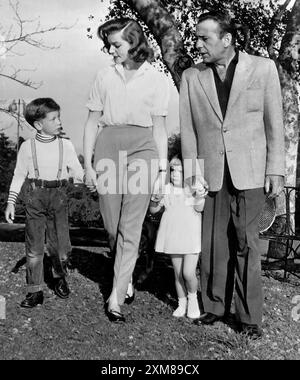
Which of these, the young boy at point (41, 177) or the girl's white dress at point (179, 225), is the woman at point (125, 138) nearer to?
the girl's white dress at point (179, 225)

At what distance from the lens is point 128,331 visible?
5.02 meters

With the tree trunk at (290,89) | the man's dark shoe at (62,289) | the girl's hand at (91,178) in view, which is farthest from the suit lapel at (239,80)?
the tree trunk at (290,89)

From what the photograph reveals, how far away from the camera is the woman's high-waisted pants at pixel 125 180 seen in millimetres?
5129

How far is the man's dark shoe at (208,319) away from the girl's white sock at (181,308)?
259 millimetres

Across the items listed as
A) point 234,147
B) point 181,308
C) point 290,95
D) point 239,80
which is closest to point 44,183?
point 181,308

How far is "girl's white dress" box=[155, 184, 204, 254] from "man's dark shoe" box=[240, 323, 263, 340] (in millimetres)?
751

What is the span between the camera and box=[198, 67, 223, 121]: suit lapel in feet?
16.2

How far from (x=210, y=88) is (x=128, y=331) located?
2029 millimetres

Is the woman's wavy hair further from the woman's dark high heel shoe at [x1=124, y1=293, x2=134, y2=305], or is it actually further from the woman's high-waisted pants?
the woman's dark high heel shoe at [x1=124, y1=293, x2=134, y2=305]

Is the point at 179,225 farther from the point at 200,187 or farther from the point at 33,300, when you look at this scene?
the point at 33,300

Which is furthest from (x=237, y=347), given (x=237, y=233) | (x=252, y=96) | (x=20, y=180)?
(x=20, y=180)

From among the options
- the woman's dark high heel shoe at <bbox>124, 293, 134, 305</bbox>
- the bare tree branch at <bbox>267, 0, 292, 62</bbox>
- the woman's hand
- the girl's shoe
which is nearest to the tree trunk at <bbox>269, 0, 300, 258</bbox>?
the bare tree branch at <bbox>267, 0, 292, 62</bbox>
